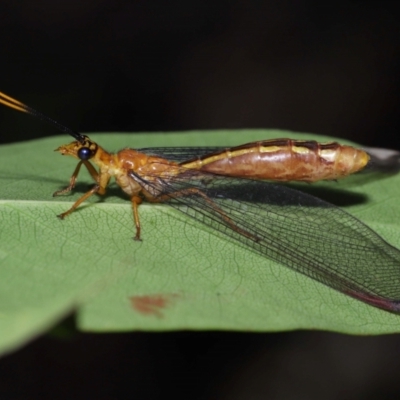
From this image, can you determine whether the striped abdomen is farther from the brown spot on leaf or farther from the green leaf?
the brown spot on leaf

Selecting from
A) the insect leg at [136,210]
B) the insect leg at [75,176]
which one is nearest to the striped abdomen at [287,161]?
the insect leg at [136,210]

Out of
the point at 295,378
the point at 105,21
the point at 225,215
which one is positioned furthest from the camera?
the point at 105,21

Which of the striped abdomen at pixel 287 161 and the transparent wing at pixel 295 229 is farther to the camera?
the striped abdomen at pixel 287 161

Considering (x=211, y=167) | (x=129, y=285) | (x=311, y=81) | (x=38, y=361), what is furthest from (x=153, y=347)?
(x=311, y=81)

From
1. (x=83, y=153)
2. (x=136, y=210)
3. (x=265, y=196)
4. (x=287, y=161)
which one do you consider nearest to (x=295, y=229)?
(x=265, y=196)

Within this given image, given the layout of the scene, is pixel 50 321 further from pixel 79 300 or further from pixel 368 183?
pixel 368 183

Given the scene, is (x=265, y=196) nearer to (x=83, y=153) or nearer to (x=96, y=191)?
(x=96, y=191)

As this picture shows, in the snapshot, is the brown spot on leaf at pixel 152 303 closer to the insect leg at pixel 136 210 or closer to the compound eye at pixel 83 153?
the insect leg at pixel 136 210

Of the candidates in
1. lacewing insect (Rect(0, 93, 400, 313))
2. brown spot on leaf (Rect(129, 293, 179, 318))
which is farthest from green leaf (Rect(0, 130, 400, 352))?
lacewing insect (Rect(0, 93, 400, 313))
